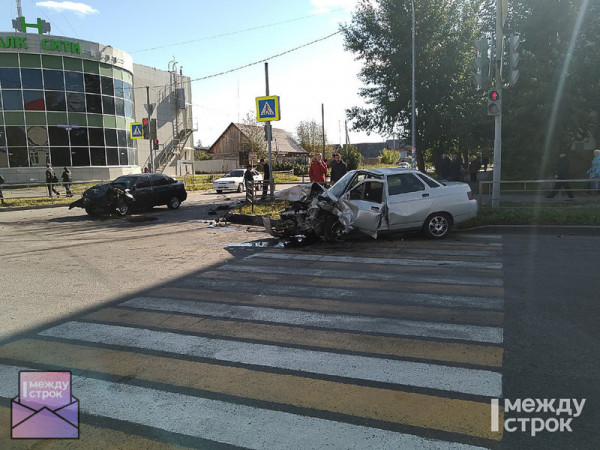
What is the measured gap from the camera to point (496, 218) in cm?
1160

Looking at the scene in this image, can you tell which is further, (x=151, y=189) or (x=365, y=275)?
(x=151, y=189)

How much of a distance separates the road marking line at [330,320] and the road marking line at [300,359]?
711mm

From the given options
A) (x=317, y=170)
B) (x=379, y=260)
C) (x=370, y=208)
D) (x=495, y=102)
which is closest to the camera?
(x=379, y=260)

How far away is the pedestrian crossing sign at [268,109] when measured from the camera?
53.3 feet

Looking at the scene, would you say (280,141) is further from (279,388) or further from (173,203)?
(279,388)

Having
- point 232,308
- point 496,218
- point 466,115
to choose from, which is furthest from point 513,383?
point 466,115

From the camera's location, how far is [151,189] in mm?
17719

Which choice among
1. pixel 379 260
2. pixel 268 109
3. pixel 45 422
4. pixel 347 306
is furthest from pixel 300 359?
pixel 268 109

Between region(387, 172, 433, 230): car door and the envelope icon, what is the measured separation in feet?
25.3

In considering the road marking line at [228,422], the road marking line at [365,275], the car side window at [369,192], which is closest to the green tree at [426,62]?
the car side window at [369,192]

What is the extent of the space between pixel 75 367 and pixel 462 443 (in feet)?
10.6

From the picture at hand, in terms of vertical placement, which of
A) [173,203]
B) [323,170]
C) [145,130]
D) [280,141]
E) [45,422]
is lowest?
[45,422]

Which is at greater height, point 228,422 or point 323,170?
point 323,170

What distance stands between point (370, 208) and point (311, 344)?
19.0ft
